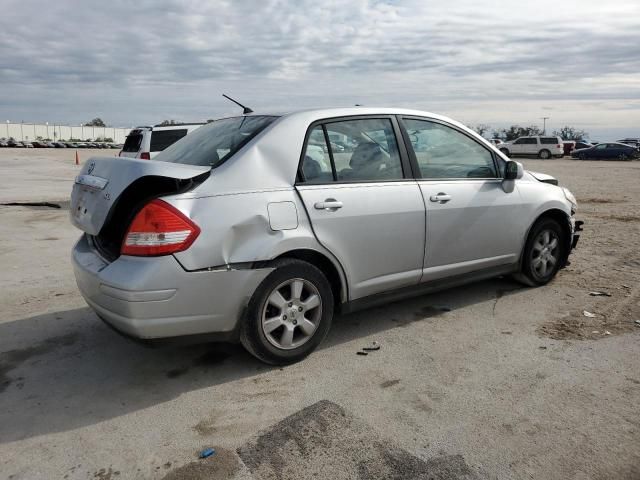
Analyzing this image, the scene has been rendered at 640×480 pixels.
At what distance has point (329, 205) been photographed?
3.74 meters

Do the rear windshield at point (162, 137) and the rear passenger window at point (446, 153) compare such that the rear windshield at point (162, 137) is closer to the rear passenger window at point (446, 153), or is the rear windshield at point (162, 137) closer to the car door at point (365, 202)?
the rear passenger window at point (446, 153)

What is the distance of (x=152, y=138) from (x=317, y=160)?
32.7ft

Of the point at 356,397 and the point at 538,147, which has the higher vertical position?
the point at 538,147

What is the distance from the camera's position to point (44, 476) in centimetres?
259

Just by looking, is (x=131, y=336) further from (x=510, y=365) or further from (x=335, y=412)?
(x=510, y=365)

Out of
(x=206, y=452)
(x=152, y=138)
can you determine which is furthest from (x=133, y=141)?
(x=206, y=452)

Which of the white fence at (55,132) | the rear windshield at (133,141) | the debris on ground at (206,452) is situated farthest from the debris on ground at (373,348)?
the white fence at (55,132)

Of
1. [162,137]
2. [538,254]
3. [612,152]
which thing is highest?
[612,152]

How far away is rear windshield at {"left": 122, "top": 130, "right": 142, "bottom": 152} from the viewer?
42.8 feet

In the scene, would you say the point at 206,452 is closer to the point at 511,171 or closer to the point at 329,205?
the point at 329,205

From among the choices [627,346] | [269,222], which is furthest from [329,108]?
[627,346]

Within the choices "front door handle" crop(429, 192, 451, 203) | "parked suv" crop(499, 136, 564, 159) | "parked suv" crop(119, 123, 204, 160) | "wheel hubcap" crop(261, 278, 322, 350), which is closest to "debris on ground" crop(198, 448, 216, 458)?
"wheel hubcap" crop(261, 278, 322, 350)

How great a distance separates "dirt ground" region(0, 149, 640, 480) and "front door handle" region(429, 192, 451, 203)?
1.01m

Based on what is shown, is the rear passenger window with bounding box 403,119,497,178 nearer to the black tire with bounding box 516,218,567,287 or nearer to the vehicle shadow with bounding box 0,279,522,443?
the black tire with bounding box 516,218,567,287
